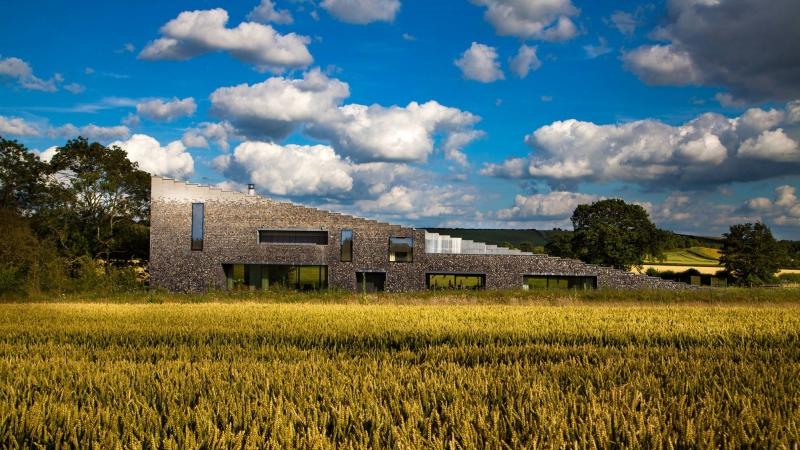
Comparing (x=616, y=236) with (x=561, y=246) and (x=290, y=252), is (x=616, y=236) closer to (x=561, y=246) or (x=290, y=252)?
(x=561, y=246)

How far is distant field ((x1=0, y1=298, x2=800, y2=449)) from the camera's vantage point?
5.30m

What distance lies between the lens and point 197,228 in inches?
1515

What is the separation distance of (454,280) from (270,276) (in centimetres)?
1319

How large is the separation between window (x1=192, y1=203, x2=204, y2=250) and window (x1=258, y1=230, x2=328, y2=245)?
156 inches

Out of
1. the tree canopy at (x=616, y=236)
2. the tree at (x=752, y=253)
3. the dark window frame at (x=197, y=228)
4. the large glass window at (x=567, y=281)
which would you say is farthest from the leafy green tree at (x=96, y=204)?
the tree at (x=752, y=253)

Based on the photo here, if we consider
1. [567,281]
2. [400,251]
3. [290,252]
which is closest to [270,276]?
[290,252]

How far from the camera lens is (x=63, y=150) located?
4566 cm

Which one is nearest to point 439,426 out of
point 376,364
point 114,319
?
point 376,364

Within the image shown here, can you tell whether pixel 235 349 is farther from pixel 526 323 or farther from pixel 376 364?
pixel 526 323

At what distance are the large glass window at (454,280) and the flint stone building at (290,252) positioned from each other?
62cm

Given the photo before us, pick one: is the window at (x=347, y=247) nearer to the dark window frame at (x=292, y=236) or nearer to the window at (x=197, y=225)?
the dark window frame at (x=292, y=236)

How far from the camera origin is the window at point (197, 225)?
38.3 m

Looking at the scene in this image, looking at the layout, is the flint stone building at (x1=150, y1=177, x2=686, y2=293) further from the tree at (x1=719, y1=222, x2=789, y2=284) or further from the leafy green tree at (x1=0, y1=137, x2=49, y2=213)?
the tree at (x1=719, y1=222, x2=789, y2=284)

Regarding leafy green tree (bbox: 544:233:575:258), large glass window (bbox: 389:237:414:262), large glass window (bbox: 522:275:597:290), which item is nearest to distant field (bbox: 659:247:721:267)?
leafy green tree (bbox: 544:233:575:258)
